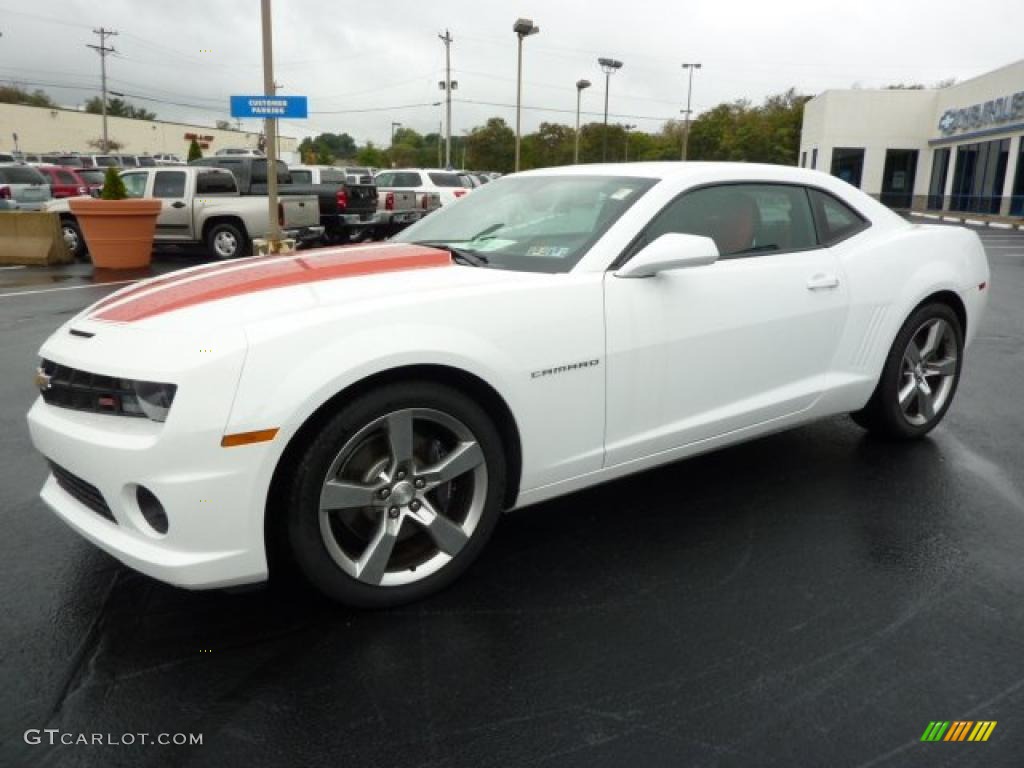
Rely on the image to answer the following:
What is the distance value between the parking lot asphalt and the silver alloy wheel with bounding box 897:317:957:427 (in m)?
0.68

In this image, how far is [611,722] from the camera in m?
2.32

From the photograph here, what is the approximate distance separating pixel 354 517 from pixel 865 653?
68.6 inches

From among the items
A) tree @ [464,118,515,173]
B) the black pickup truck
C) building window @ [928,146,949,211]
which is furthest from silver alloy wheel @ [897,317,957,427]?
tree @ [464,118,515,173]

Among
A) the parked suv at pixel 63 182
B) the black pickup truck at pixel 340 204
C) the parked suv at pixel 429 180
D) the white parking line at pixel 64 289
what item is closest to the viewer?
the white parking line at pixel 64 289

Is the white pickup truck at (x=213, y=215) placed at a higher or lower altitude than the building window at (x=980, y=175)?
lower

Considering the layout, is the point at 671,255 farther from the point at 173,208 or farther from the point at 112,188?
the point at 173,208

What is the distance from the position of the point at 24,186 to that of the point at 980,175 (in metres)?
36.2

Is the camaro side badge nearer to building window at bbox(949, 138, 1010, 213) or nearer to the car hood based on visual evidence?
the car hood

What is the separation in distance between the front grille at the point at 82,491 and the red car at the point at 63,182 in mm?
19677

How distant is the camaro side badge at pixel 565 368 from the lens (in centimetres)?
296

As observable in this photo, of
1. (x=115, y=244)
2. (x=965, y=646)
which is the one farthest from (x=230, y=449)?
(x=115, y=244)

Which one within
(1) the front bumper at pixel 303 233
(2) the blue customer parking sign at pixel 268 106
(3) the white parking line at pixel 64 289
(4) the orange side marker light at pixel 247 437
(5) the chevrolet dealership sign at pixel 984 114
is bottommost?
(3) the white parking line at pixel 64 289

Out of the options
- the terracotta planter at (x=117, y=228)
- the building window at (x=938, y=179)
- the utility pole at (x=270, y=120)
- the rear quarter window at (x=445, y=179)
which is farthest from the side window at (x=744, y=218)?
the building window at (x=938, y=179)

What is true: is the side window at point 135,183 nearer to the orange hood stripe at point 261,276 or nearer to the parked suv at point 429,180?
the parked suv at point 429,180
